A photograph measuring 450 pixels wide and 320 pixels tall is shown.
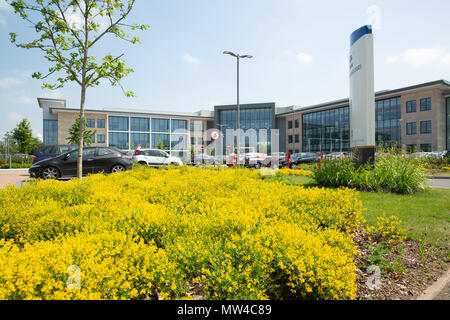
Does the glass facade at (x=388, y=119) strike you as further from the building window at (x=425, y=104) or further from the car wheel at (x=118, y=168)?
the car wheel at (x=118, y=168)

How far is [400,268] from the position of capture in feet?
10.6

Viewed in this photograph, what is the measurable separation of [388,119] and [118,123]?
53.7 metres

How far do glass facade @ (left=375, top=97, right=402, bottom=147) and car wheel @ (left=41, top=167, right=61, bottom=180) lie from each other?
45757mm

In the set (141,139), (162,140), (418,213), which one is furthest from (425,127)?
(141,139)

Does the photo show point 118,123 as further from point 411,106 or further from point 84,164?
point 411,106

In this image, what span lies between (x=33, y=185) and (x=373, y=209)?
24.6 ft

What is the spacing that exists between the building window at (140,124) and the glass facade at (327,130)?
36.5m

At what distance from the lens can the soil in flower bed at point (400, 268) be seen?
9.44 feet

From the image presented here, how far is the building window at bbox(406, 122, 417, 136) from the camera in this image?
41.7m

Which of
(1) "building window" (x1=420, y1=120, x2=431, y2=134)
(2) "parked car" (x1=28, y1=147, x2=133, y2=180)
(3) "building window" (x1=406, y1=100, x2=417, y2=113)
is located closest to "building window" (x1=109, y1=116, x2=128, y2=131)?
(2) "parked car" (x1=28, y1=147, x2=133, y2=180)

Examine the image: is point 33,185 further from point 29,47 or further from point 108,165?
point 108,165

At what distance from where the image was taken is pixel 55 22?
26.6 feet
